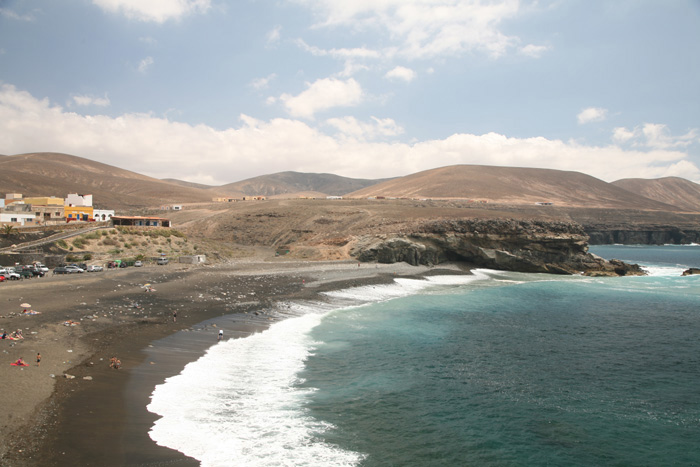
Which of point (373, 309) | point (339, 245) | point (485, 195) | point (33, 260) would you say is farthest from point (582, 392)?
point (485, 195)

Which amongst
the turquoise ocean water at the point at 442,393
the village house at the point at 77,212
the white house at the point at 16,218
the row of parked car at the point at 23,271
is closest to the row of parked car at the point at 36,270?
the row of parked car at the point at 23,271

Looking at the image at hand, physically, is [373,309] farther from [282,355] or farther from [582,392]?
[582,392]

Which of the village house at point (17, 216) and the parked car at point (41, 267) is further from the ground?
the village house at point (17, 216)

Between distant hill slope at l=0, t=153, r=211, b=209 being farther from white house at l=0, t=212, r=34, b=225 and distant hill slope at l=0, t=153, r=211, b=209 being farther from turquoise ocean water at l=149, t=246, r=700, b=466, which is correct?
turquoise ocean water at l=149, t=246, r=700, b=466

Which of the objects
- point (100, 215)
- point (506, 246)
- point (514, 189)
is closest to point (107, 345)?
point (506, 246)

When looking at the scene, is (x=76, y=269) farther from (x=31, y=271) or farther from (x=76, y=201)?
(x=76, y=201)

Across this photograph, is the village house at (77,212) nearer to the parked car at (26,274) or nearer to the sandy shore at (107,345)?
the sandy shore at (107,345)

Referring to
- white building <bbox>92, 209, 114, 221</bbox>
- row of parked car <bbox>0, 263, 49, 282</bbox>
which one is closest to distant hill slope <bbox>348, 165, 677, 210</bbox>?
white building <bbox>92, 209, 114, 221</bbox>
